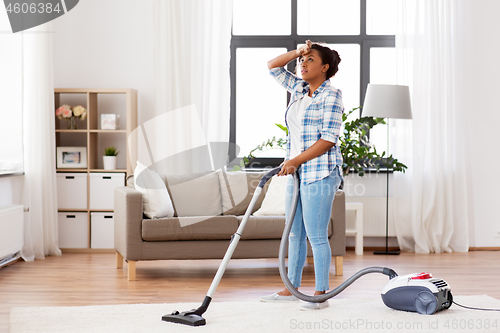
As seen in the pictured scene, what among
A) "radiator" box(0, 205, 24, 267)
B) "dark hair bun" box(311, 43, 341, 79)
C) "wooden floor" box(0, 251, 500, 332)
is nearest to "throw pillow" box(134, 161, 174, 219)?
"wooden floor" box(0, 251, 500, 332)

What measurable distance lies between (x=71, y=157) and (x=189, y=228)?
1667mm

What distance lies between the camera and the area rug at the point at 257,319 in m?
2.25

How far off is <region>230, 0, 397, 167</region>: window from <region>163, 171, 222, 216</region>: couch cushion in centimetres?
98

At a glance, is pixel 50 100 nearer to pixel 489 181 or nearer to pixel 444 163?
pixel 444 163

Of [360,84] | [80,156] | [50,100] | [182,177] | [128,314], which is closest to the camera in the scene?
[128,314]

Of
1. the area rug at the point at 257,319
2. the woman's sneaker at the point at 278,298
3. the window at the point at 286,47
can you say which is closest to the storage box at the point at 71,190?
the window at the point at 286,47

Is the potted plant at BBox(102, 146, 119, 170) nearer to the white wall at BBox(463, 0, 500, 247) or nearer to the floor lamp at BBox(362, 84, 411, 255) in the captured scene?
the floor lamp at BBox(362, 84, 411, 255)

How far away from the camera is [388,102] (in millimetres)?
4195

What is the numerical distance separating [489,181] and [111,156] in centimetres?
343

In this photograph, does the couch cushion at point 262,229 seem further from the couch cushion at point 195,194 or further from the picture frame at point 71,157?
the picture frame at point 71,157

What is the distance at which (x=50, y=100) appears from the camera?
13.7 ft

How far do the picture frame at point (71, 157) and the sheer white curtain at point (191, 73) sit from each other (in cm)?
61

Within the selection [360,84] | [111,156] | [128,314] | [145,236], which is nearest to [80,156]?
[111,156]

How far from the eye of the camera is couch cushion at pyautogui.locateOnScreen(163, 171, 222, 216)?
3742 mm
